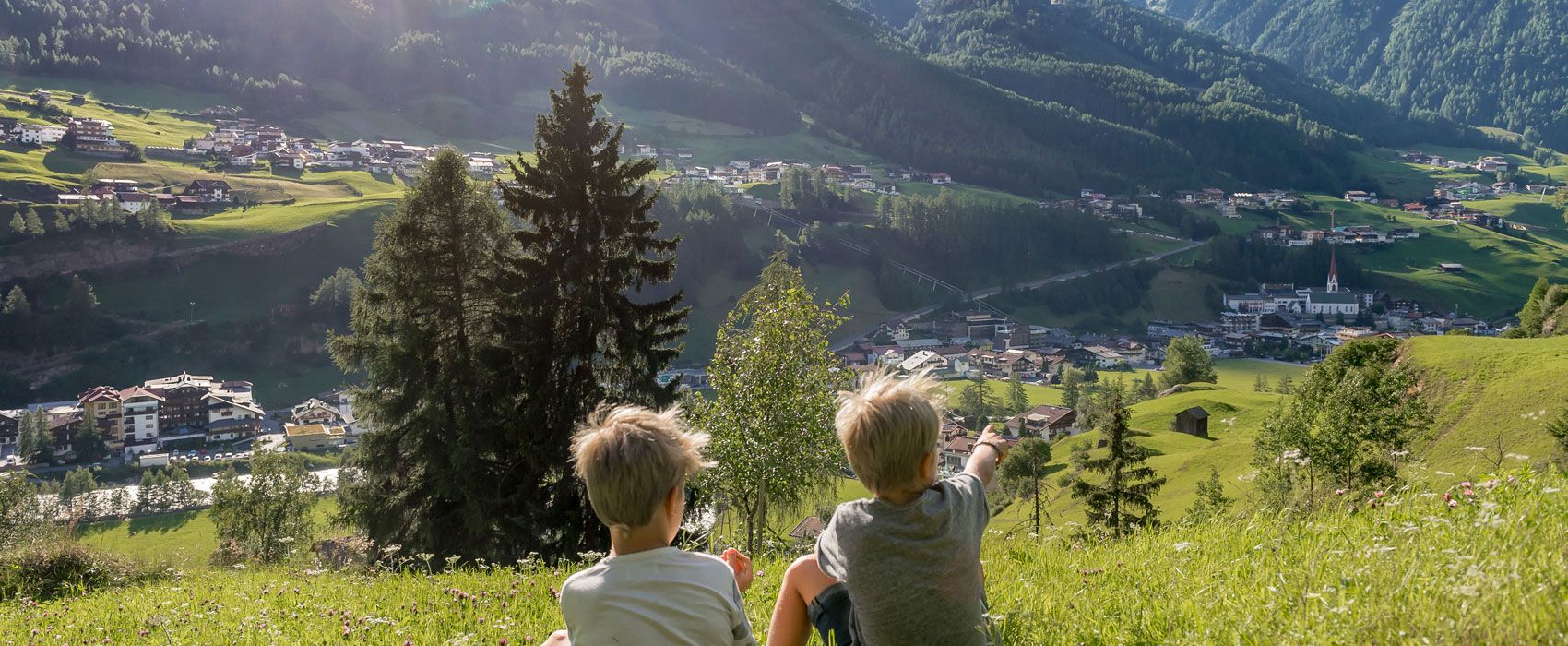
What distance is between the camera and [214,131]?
16038 centimetres

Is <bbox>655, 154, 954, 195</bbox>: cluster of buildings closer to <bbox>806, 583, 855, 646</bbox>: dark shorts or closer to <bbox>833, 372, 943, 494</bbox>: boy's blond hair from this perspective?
<bbox>806, 583, 855, 646</bbox>: dark shorts

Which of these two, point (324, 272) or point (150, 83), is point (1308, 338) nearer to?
point (324, 272)

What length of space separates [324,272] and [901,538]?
4893 inches

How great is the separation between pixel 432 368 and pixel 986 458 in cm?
1762

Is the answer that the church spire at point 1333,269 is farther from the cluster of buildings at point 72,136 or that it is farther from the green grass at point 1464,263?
the cluster of buildings at point 72,136

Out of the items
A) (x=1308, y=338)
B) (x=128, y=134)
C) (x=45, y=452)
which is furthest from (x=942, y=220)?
(x=128, y=134)

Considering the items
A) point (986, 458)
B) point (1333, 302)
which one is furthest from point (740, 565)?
point (1333, 302)

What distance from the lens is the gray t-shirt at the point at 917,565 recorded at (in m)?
3.11

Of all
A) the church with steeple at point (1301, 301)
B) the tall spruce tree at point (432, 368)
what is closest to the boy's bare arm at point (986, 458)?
the tall spruce tree at point (432, 368)

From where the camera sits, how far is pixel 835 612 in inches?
137

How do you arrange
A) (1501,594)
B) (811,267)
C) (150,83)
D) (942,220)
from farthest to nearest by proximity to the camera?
(150,83)
(942,220)
(811,267)
(1501,594)

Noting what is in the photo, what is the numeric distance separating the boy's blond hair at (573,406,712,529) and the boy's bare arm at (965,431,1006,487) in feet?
3.56

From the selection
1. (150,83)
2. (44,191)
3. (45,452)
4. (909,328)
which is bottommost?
(45,452)

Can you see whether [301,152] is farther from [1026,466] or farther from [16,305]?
[1026,466]
